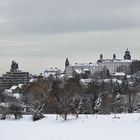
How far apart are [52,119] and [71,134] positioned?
1912 cm

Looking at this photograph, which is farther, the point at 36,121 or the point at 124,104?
the point at 124,104

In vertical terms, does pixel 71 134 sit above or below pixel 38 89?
below

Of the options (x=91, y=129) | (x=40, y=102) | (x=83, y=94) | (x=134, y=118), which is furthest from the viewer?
(x=83, y=94)

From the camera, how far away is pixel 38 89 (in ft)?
215

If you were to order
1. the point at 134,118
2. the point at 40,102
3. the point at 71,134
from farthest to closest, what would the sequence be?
the point at 40,102, the point at 134,118, the point at 71,134

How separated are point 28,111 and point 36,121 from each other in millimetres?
19974

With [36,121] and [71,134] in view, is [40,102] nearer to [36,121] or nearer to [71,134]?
Result: [36,121]

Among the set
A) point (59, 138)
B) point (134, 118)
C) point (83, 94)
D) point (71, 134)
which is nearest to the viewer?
point (59, 138)

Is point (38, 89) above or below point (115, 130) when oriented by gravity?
above

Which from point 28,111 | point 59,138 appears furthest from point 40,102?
point 59,138

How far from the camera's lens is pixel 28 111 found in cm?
7544

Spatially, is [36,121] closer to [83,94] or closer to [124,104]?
[83,94]

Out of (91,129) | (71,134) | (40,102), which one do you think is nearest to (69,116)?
(40,102)

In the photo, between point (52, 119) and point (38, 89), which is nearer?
point (52, 119)
